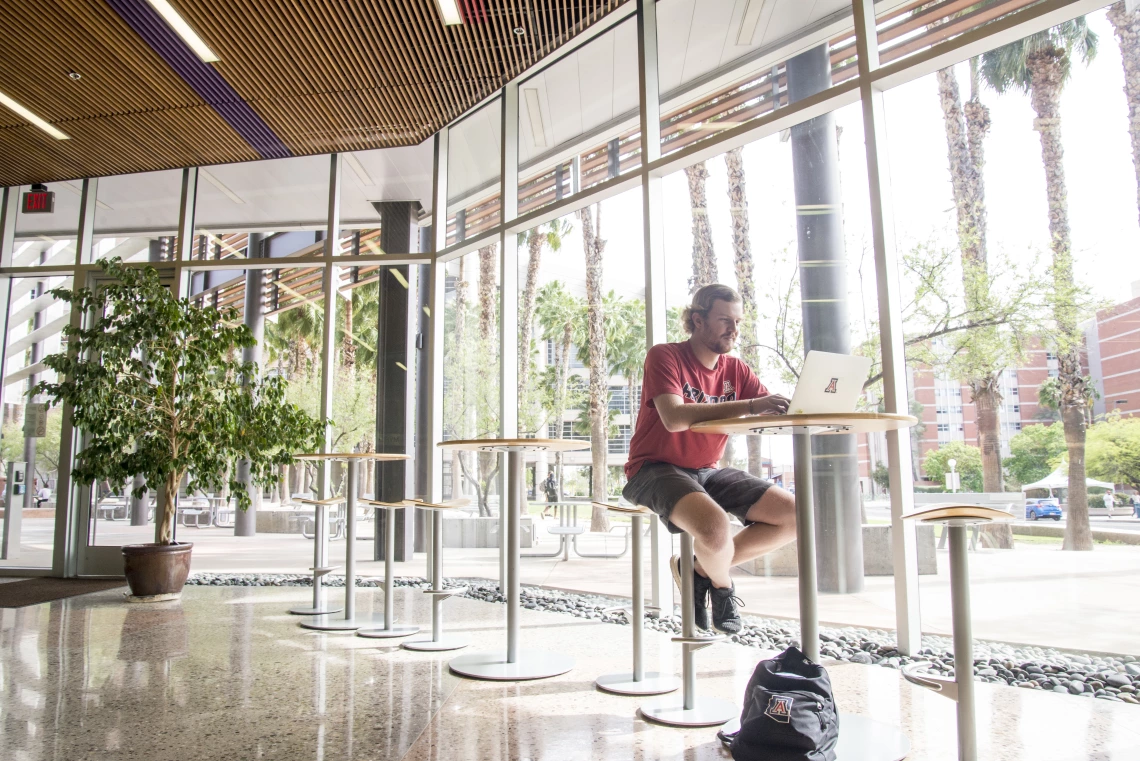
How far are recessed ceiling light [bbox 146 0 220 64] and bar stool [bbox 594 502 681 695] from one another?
3.74 metres

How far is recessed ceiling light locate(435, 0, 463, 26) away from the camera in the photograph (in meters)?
4.08

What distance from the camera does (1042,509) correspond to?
2795 millimetres

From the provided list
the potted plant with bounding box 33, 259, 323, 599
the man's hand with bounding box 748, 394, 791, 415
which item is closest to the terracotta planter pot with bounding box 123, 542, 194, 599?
the potted plant with bounding box 33, 259, 323, 599

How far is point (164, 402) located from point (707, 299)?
414cm

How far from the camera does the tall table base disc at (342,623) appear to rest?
388 cm

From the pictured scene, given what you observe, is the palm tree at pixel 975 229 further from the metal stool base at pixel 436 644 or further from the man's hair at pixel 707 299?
the metal stool base at pixel 436 644

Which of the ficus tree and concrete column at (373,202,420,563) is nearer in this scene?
the ficus tree

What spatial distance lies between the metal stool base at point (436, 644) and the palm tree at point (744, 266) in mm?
1636

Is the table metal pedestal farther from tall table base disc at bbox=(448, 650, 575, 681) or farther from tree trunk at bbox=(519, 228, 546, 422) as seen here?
tree trunk at bbox=(519, 228, 546, 422)

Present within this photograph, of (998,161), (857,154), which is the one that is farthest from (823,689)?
(857,154)

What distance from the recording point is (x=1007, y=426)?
113 inches

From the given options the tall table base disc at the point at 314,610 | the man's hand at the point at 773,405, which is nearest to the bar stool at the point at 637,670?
the man's hand at the point at 773,405

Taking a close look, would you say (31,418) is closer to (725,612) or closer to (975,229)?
(725,612)

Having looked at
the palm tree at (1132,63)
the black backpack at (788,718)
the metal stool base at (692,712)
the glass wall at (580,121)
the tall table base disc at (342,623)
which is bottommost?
the tall table base disc at (342,623)
